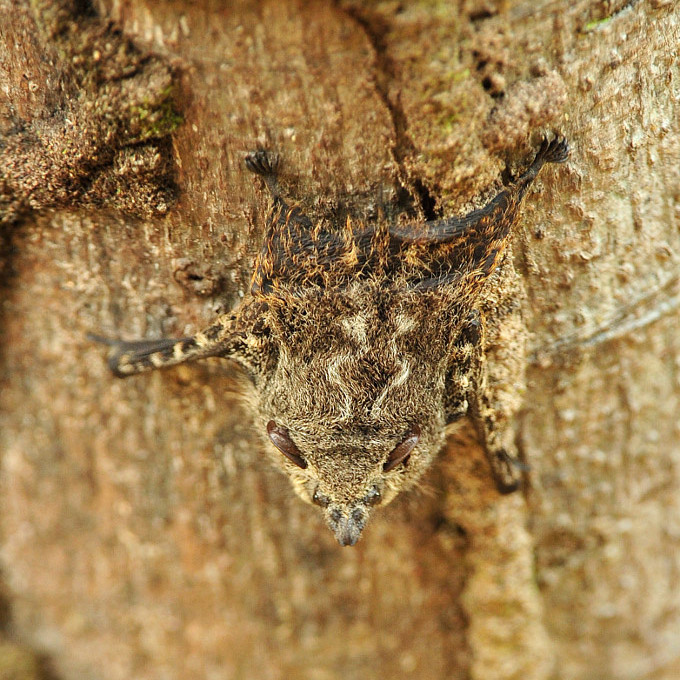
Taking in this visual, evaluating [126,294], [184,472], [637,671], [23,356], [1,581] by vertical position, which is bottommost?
[637,671]

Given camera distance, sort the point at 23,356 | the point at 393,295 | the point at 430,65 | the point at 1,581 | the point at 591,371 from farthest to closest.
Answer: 1. the point at 1,581
2. the point at 23,356
3. the point at 591,371
4. the point at 393,295
5. the point at 430,65

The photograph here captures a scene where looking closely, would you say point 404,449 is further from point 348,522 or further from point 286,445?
point 286,445

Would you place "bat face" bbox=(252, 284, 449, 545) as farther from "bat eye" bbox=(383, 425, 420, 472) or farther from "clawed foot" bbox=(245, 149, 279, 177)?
"clawed foot" bbox=(245, 149, 279, 177)

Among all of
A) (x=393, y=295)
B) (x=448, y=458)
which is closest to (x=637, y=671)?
(x=448, y=458)

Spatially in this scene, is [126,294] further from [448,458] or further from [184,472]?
[448,458]

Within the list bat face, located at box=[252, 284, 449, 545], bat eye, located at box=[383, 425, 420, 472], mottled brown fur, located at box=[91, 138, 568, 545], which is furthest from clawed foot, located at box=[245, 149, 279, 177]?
bat eye, located at box=[383, 425, 420, 472]

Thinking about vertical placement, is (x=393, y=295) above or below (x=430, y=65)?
below
